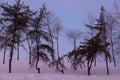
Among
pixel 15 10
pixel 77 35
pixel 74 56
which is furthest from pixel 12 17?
pixel 77 35

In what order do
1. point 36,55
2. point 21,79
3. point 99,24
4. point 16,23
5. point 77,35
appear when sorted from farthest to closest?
point 77,35, point 99,24, point 36,55, point 16,23, point 21,79

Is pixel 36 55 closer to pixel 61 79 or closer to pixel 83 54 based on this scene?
pixel 83 54

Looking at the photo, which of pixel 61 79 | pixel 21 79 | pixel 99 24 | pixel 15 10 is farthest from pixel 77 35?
pixel 21 79

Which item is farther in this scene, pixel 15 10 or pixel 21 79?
pixel 15 10

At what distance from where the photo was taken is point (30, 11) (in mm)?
39719

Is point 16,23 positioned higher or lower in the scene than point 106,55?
higher

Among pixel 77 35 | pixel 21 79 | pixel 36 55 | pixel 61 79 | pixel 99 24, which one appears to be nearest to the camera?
pixel 21 79

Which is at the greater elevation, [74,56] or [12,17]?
[12,17]

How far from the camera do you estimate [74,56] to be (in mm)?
40094

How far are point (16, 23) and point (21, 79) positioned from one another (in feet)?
36.5

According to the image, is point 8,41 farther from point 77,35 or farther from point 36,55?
point 77,35

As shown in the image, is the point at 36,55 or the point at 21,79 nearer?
the point at 21,79

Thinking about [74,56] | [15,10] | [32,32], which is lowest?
[74,56]

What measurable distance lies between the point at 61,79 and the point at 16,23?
34.2ft
